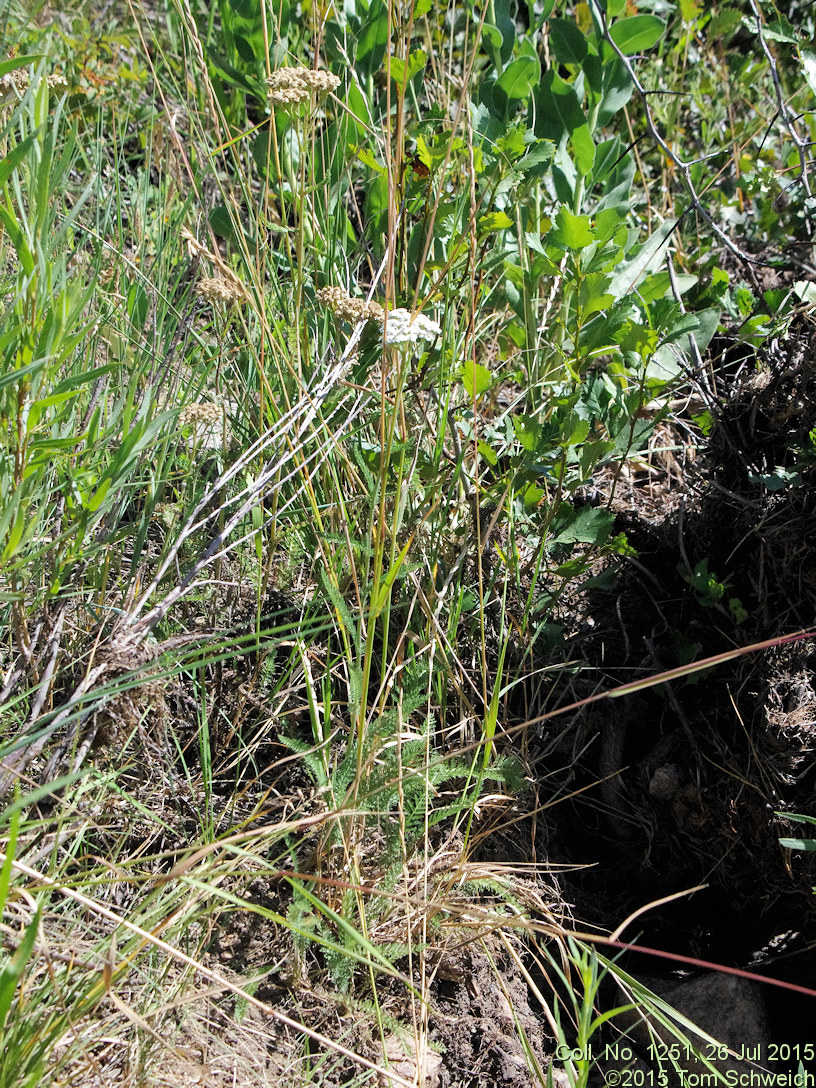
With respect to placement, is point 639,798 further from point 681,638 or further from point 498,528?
point 498,528

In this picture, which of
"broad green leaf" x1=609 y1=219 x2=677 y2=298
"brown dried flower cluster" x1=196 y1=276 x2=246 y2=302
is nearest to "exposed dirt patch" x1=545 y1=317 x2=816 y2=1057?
"broad green leaf" x1=609 y1=219 x2=677 y2=298

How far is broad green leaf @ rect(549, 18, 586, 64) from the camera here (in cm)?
197

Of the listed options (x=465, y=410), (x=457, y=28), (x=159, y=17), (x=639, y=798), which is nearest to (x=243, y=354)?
(x=465, y=410)

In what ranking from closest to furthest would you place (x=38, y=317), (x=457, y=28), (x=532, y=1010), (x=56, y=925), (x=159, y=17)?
(x=38, y=317)
(x=56, y=925)
(x=532, y=1010)
(x=457, y=28)
(x=159, y=17)

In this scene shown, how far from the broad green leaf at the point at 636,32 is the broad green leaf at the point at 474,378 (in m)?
0.84

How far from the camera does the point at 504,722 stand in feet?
6.13

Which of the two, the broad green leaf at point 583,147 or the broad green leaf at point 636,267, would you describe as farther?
the broad green leaf at point 636,267

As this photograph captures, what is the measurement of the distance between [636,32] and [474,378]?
949 millimetres

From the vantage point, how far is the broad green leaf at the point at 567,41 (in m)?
1.97

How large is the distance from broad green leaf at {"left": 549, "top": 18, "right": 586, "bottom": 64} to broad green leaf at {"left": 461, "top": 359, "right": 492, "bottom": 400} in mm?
804

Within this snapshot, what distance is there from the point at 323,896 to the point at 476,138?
62.5 inches

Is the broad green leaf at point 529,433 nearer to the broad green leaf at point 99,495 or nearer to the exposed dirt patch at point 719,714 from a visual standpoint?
the exposed dirt patch at point 719,714

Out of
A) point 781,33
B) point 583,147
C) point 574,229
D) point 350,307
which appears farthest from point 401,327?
point 781,33

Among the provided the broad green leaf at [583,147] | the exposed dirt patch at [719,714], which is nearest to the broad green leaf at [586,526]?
the exposed dirt patch at [719,714]
